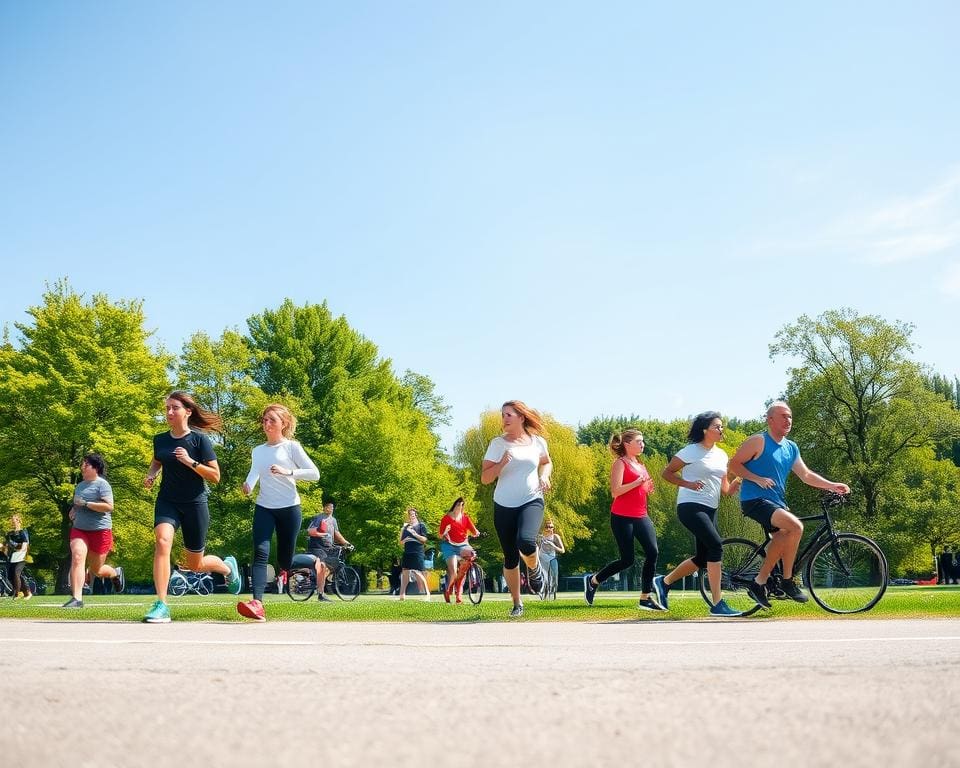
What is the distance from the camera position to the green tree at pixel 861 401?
4919cm

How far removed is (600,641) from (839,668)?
A: 2421 millimetres

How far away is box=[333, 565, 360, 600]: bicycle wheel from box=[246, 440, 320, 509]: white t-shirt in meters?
7.97

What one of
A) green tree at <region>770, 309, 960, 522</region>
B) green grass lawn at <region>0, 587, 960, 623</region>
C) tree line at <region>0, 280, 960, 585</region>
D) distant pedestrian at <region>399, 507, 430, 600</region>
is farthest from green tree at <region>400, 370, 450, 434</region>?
green grass lawn at <region>0, 587, 960, 623</region>

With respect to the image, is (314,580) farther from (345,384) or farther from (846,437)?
(846,437)

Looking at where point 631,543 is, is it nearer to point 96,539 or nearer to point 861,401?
point 96,539

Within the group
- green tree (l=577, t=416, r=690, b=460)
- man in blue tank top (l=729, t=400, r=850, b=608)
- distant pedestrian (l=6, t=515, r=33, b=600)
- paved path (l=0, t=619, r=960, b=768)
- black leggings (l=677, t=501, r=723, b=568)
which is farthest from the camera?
green tree (l=577, t=416, r=690, b=460)

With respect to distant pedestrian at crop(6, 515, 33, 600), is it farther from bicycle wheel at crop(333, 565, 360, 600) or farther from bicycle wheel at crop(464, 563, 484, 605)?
bicycle wheel at crop(464, 563, 484, 605)

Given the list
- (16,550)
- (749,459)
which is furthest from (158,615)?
(16,550)

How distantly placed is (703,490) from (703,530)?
0.45 metres

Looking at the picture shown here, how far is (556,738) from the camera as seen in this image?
3113 millimetres

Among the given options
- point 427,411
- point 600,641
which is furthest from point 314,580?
point 427,411

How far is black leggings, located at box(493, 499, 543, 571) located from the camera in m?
10.7

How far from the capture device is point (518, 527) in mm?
10805

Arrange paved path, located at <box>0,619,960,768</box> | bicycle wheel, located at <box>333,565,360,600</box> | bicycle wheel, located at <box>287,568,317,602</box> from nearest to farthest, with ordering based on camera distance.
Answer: paved path, located at <box>0,619,960,768</box> → bicycle wheel, located at <box>287,568,317,602</box> → bicycle wheel, located at <box>333,565,360,600</box>
